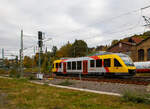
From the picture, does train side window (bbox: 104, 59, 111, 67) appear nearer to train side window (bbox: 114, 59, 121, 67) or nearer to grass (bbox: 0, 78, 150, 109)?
train side window (bbox: 114, 59, 121, 67)

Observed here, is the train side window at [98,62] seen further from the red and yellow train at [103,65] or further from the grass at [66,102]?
the grass at [66,102]

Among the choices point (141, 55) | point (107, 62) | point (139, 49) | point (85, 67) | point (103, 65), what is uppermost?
point (139, 49)

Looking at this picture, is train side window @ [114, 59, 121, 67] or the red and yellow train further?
train side window @ [114, 59, 121, 67]

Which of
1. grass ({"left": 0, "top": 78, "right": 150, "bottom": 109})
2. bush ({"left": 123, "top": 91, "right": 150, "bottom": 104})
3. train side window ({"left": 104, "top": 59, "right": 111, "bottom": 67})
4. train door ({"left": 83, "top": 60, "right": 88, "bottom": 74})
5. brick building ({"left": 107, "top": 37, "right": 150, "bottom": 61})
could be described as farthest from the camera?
brick building ({"left": 107, "top": 37, "right": 150, "bottom": 61})

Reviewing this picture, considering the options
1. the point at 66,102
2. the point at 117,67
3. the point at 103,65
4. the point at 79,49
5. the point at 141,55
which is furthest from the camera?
the point at 79,49

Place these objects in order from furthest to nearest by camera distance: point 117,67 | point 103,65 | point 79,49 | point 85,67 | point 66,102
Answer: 1. point 79,49
2. point 85,67
3. point 103,65
4. point 117,67
5. point 66,102

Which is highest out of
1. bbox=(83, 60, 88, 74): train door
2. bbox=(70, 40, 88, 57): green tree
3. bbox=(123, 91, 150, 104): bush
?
bbox=(70, 40, 88, 57): green tree

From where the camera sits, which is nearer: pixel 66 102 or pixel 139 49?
pixel 66 102

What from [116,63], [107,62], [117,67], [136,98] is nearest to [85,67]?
[107,62]

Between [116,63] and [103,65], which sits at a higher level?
[116,63]

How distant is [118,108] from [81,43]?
198 feet

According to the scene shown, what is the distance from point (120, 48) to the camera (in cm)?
4584

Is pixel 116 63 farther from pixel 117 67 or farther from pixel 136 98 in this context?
pixel 136 98

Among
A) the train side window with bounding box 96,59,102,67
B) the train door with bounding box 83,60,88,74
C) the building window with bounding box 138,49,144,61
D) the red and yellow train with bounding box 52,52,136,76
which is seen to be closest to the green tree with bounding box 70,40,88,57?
the building window with bounding box 138,49,144,61
